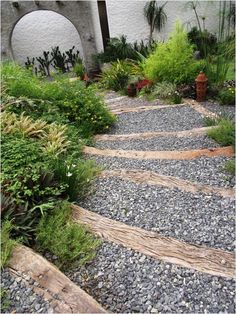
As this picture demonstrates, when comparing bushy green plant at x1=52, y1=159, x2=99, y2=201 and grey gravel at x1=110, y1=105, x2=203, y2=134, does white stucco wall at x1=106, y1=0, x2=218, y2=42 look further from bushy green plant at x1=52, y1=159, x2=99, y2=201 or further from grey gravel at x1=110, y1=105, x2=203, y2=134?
bushy green plant at x1=52, y1=159, x2=99, y2=201

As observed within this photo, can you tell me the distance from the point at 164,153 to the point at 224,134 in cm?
68

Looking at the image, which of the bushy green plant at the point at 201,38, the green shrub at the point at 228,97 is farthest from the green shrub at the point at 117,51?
the green shrub at the point at 228,97

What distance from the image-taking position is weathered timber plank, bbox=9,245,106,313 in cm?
148

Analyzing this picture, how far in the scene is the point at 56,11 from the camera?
25.8 ft

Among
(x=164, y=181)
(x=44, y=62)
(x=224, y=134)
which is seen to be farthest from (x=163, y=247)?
(x=44, y=62)

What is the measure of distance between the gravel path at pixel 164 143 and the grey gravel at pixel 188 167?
37 centimetres

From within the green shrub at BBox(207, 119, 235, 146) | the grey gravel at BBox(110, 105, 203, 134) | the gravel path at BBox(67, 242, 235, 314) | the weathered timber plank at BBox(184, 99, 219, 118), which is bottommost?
the gravel path at BBox(67, 242, 235, 314)

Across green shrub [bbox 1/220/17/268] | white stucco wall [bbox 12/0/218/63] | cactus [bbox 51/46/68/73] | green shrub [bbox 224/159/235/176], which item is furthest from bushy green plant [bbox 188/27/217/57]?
green shrub [bbox 1/220/17/268]

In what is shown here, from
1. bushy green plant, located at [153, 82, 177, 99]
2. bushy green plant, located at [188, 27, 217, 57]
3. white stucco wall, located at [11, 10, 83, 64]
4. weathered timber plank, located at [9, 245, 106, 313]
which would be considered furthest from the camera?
white stucco wall, located at [11, 10, 83, 64]

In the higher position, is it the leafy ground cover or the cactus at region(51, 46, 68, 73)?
the cactus at region(51, 46, 68, 73)

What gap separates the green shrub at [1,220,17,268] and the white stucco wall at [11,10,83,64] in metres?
8.32

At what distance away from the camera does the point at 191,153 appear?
9.82ft

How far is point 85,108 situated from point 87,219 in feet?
7.46

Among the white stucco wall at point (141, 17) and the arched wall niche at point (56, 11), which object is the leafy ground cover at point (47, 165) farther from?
the white stucco wall at point (141, 17)
